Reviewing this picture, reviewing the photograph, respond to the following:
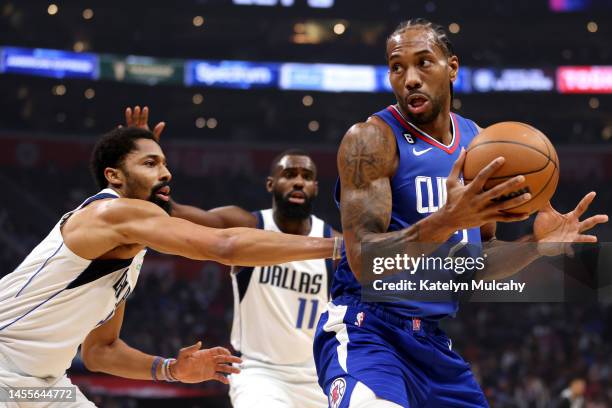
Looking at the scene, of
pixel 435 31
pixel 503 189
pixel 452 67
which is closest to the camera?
pixel 503 189

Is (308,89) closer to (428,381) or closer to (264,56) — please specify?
(264,56)

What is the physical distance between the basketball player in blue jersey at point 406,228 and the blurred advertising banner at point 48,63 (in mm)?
21703

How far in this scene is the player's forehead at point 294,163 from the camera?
20.4 feet

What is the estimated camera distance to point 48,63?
2372 cm

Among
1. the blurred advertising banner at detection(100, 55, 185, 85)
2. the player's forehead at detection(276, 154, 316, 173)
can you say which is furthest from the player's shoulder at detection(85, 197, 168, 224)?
the blurred advertising banner at detection(100, 55, 185, 85)

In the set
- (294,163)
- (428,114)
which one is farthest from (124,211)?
(294,163)

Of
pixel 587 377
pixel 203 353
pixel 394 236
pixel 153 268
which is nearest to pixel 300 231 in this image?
pixel 203 353

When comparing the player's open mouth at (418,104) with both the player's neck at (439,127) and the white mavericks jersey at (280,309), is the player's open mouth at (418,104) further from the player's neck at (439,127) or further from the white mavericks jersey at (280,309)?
the white mavericks jersey at (280,309)

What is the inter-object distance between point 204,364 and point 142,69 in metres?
21.5

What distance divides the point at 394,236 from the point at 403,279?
39 cm

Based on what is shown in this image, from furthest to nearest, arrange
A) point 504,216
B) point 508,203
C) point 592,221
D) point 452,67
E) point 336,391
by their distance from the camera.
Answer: point 452,67, point 592,221, point 336,391, point 504,216, point 508,203

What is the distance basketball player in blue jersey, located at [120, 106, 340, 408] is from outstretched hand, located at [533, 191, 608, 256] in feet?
7.60

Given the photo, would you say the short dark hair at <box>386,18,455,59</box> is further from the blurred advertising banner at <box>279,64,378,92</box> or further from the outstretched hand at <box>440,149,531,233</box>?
the blurred advertising banner at <box>279,64,378,92</box>

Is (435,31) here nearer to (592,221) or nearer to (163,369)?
(592,221)
